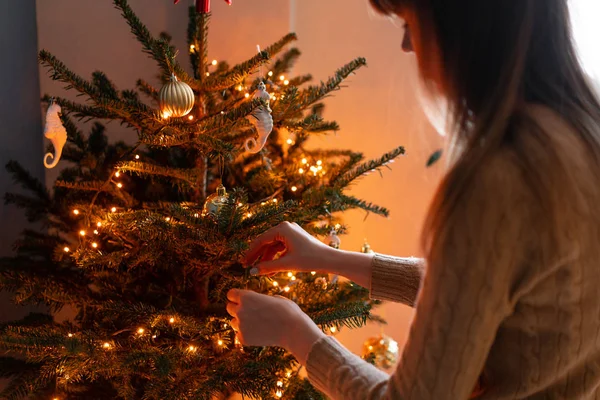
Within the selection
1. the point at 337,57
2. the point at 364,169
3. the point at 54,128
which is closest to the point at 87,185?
the point at 54,128

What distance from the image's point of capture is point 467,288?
22.6 inches

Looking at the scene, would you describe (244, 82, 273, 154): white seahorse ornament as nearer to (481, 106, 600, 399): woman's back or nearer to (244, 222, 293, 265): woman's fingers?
Answer: (244, 222, 293, 265): woman's fingers

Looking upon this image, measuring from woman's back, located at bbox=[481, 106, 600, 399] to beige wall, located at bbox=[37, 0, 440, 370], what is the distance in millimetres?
738

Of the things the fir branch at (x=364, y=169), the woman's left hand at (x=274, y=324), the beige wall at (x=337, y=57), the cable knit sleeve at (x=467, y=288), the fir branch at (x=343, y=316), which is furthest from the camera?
the beige wall at (x=337, y=57)

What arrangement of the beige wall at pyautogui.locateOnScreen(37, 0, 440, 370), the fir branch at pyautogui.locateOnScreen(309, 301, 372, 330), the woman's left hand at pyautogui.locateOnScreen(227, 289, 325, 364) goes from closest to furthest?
the woman's left hand at pyautogui.locateOnScreen(227, 289, 325, 364)
the fir branch at pyautogui.locateOnScreen(309, 301, 372, 330)
the beige wall at pyautogui.locateOnScreen(37, 0, 440, 370)

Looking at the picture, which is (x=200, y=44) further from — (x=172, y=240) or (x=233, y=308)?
(x=233, y=308)

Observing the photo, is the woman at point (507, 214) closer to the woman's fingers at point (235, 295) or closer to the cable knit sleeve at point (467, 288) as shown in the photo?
the cable knit sleeve at point (467, 288)

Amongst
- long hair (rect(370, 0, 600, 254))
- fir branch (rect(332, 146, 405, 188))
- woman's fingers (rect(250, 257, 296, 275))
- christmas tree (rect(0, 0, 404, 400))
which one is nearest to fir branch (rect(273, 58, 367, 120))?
christmas tree (rect(0, 0, 404, 400))

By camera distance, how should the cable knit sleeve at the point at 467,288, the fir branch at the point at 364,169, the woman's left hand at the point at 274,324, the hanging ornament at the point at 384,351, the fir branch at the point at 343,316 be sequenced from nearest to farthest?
the cable knit sleeve at the point at 467,288 → the woman's left hand at the point at 274,324 → the fir branch at the point at 343,316 → the fir branch at the point at 364,169 → the hanging ornament at the point at 384,351

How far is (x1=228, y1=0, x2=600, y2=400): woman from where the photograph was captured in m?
0.57

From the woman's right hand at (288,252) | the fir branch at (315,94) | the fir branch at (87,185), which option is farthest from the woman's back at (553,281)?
the fir branch at (87,185)

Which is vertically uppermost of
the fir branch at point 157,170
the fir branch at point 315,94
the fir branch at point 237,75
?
the fir branch at point 237,75

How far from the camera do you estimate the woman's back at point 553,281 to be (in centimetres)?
57

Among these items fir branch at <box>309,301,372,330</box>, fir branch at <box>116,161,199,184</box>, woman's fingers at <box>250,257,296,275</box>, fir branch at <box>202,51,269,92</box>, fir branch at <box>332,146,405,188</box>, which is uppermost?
fir branch at <box>202,51,269,92</box>
